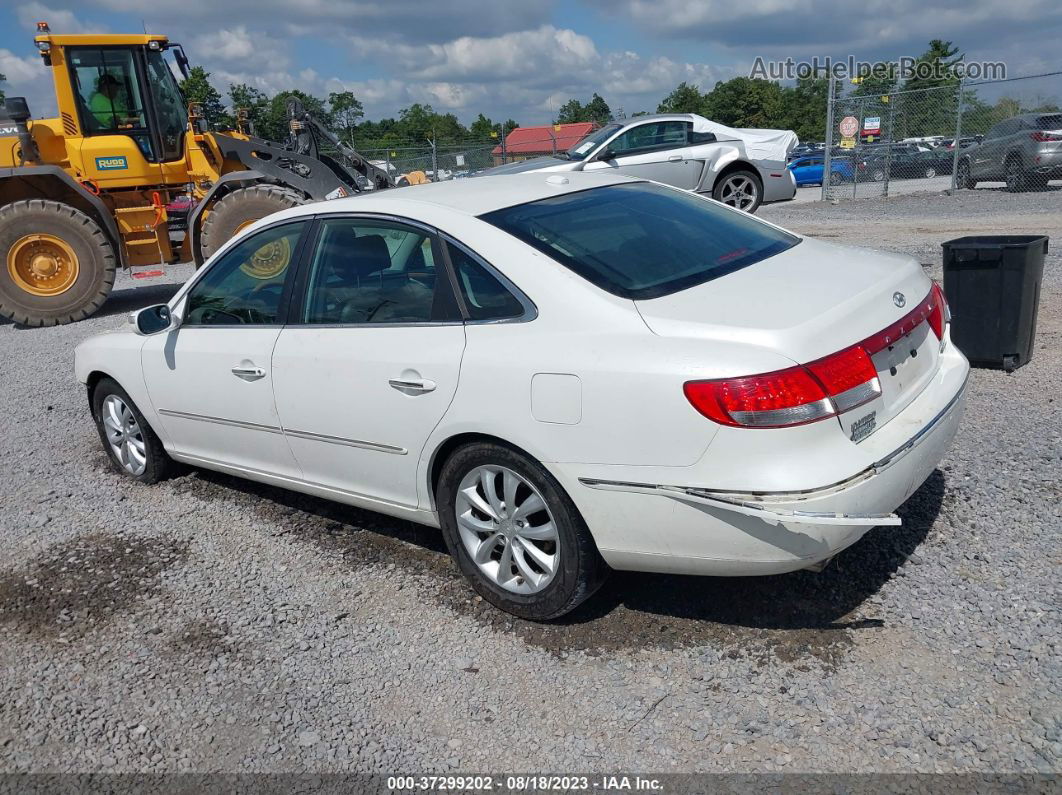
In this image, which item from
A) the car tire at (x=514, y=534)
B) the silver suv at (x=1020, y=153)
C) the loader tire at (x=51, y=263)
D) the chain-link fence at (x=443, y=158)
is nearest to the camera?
the car tire at (x=514, y=534)

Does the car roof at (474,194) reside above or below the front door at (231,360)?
above

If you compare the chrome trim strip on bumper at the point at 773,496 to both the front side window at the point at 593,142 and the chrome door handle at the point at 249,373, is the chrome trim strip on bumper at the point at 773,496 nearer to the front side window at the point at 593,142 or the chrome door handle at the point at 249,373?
the chrome door handle at the point at 249,373

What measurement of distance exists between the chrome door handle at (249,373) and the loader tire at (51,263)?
25.5 ft

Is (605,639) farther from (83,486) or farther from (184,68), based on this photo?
(184,68)

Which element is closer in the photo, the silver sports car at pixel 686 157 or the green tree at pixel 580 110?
the silver sports car at pixel 686 157

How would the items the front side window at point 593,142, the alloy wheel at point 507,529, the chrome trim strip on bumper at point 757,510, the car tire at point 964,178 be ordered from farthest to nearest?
the car tire at point 964,178 < the front side window at point 593,142 < the alloy wheel at point 507,529 < the chrome trim strip on bumper at point 757,510

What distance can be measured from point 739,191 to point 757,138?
103 cm

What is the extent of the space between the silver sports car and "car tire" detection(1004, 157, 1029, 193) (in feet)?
19.2

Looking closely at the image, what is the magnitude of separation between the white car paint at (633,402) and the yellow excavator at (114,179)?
746 centimetres

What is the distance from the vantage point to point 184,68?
11875 mm

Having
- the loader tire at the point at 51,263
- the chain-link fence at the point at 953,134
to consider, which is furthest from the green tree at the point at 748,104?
the loader tire at the point at 51,263

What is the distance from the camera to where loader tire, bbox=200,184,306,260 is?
1059 centimetres

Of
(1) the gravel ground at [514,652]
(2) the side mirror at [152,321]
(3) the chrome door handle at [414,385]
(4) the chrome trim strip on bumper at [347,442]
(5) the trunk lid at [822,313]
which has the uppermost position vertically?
(5) the trunk lid at [822,313]

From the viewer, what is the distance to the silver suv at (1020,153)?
17.0 metres
